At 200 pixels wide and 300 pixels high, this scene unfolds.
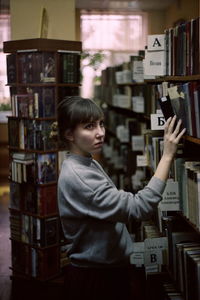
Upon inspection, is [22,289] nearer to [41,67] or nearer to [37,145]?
[37,145]

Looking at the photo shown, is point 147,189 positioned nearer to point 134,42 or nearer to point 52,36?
point 52,36

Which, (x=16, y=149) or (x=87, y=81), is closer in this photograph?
(x=16, y=149)

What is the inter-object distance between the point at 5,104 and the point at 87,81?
1900 millimetres

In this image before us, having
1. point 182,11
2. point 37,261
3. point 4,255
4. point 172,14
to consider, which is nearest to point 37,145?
point 37,261

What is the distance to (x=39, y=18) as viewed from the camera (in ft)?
12.5

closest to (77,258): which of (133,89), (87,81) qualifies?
(133,89)

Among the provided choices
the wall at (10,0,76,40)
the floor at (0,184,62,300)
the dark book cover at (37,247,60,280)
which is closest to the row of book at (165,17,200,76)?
the wall at (10,0,76,40)

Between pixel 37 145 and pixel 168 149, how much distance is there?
1.79 m

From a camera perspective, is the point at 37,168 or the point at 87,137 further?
the point at 37,168

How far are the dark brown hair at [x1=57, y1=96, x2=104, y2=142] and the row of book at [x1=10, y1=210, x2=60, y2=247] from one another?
181 cm

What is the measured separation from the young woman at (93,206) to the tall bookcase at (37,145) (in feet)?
5.25

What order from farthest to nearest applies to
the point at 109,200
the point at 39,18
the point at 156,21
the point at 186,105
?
the point at 156,21
the point at 39,18
the point at 186,105
the point at 109,200

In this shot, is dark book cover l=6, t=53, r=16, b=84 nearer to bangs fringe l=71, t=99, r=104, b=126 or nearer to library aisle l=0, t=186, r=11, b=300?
library aisle l=0, t=186, r=11, b=300

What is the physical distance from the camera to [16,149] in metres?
3.45
